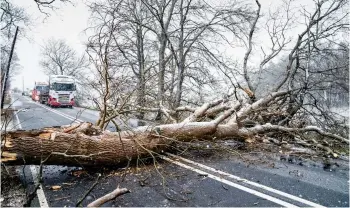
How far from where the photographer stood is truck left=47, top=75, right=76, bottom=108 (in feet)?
81.2

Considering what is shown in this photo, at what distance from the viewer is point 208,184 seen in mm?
4395

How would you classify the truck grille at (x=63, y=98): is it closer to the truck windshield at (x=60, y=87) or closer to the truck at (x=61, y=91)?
the truck at (x=61, y=91)

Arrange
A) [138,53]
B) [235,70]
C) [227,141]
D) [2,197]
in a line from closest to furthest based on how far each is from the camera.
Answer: [2,197] < [227,141] < [235,70] < [138,53]

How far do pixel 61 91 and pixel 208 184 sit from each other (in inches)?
901

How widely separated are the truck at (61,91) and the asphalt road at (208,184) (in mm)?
20761

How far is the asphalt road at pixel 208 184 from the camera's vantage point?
148 inches

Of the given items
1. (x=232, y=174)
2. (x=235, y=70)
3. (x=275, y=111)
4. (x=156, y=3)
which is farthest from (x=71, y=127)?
(x=156, y=3)

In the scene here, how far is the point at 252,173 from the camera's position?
16.3 ft

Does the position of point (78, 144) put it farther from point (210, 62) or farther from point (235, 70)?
point (210, 62)

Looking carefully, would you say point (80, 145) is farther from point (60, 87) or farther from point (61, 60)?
point (61, 60)

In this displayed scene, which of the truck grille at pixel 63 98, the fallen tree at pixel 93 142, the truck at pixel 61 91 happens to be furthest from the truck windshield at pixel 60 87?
the fallen tree at pixel 93 142

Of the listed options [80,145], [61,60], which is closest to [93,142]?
[80,145]

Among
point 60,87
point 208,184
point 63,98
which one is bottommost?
point 208,184

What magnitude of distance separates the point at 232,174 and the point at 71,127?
302cm
